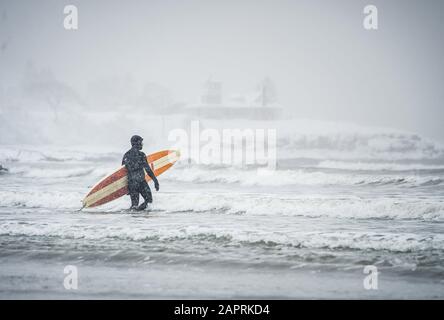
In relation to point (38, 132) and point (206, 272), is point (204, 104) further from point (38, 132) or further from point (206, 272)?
point (206, 272)

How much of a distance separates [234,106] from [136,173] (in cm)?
8678

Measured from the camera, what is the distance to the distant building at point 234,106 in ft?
313

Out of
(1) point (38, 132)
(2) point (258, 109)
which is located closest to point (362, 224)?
(1) point (38, 132)

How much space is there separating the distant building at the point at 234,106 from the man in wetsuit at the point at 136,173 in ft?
273

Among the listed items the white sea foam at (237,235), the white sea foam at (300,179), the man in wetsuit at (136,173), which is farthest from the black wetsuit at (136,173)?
the white sea foam at (300,179)

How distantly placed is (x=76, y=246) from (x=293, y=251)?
3.39m

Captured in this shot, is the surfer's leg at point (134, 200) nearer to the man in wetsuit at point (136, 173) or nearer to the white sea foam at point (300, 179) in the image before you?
the man in wetsuit at point (136, 173)

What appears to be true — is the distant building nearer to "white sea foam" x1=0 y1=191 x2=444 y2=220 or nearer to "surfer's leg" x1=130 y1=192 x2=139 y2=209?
"white sea foam" x1=0 y1=191 x2=444 y2=220

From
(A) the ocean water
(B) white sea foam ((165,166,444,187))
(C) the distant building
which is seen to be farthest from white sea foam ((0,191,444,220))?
(C) the distant building

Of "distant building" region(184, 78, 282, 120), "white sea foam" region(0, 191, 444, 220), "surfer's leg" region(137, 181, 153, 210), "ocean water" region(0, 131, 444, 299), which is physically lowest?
"ocean water" region(0, 131, 444, 299)

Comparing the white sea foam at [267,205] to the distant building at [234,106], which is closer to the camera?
the white sea foam at [267,205]

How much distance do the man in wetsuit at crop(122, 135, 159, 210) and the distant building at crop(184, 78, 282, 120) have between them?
3273 inches

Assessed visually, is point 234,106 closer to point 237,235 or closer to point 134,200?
point 134,200

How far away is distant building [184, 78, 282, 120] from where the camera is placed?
9550cm
